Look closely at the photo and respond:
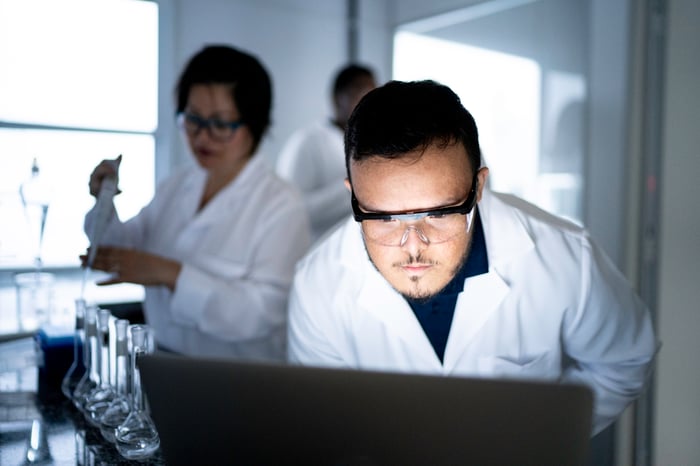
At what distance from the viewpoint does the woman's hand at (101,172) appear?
59.1 inches

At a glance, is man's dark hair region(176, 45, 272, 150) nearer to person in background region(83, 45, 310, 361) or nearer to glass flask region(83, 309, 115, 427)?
person in background region(83, 45, 310, 361)

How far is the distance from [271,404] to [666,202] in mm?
2014

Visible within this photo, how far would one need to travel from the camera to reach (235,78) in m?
1.83

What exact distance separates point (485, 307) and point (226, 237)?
2.77 feet

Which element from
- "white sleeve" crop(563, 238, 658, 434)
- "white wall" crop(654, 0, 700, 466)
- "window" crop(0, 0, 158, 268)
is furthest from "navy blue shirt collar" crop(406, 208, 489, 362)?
"window" crop(0, 0, 158, 268)

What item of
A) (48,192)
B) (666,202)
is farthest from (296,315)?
(666,202)

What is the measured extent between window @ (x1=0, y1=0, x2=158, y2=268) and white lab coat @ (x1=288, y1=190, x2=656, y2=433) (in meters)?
2.05

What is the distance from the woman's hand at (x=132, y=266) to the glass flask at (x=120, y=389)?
45 centimetres

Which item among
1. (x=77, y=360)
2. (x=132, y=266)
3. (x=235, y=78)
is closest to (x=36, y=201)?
(x=132, y=266)

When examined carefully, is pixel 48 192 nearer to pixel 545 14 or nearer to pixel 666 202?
pixel 666 202

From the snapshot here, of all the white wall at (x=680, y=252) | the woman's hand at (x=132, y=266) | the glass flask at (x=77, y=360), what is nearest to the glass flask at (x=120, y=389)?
the glass flask at (x=77, y=360)

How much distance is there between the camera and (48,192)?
1494 millimetres

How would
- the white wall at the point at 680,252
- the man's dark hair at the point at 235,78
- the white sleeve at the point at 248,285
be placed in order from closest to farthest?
1. the white sleeve at the point at 248,285
2. the man's dark hair at the point at 235,78
3. the white wall at the point at 680,252

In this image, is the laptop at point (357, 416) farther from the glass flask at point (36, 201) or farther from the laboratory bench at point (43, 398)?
the glass flask at point (36, 201)
